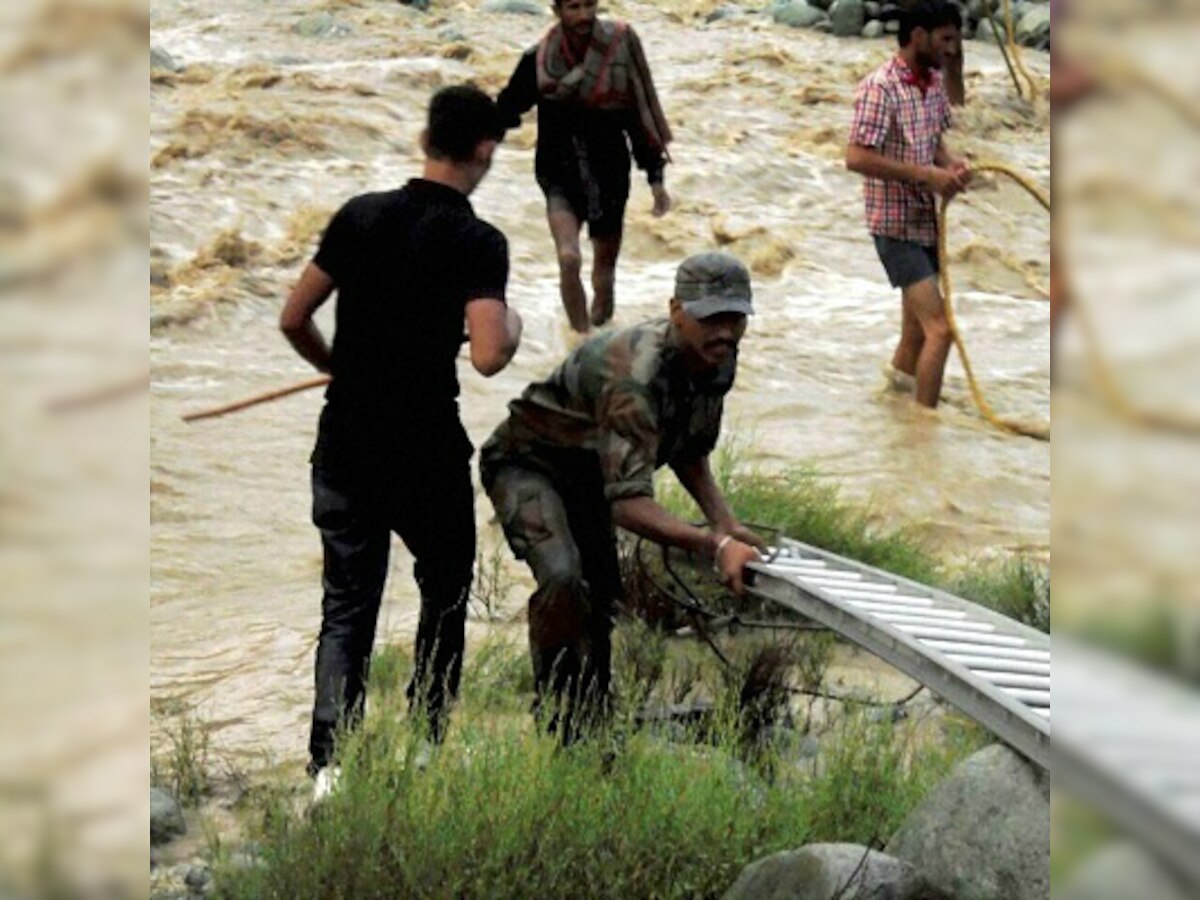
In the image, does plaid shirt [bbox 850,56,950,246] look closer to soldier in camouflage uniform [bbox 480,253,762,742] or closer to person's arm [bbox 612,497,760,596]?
soldier in camouflage uniform [bbox 480,253,762,742]

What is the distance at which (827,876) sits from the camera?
13.4 feet

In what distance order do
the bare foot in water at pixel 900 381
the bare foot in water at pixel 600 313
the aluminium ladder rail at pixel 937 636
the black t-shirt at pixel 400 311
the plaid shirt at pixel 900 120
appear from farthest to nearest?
1. the bare foot in water at pixel 600 313
2. the bare foot in water at pixel 900 381
3. the plaid shirt at pixel 900 120
4. the black t-shirt at pixel 400 311
5. the aluminium ladder rail at pixel 937 636

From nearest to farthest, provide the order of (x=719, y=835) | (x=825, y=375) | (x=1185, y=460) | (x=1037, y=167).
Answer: (x=1185, y=460) → (x=719, y=835) → (x=825, y=375) → (x=1037, y=167)

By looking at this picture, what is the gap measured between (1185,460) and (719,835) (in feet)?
13.5

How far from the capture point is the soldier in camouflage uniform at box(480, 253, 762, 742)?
4746 mm

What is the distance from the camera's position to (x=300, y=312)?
476 centimetres

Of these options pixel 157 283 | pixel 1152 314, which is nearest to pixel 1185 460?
pixel 1152 314

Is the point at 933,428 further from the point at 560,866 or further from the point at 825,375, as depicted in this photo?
the point at 560,866

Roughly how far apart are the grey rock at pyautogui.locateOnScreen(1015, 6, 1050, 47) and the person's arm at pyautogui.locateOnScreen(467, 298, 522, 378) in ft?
54.3

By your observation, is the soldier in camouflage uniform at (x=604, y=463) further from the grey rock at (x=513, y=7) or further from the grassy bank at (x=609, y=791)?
the grey rock at (x=513, y=7)

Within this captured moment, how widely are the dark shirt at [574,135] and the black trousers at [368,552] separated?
185 inches

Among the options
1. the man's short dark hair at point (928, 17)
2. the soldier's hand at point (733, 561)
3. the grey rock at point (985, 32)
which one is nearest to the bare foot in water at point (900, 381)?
the man's short dark hair at point (928, 17)

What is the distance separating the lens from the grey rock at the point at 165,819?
493 cm

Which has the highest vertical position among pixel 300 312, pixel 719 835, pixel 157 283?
pixel 300 312
